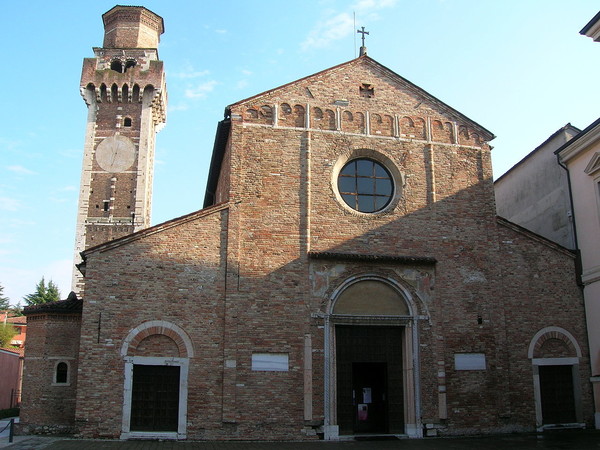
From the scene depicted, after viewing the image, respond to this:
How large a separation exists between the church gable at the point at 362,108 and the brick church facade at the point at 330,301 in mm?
47

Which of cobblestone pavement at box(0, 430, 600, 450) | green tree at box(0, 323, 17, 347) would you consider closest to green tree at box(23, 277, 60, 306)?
green tree at box(0, 323, 17, 347)

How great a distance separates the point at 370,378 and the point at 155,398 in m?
5.43

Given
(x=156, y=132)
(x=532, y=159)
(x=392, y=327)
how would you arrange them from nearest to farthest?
(x=392, y=327), (x=532, y=159), (x=156, y=132)

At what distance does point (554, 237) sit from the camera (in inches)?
716

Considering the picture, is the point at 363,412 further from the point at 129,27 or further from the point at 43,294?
the point at 43,294

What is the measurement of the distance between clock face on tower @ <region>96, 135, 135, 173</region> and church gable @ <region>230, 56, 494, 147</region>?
14.8 meters

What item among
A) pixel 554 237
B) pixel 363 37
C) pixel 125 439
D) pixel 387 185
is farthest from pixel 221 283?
pixel 554 237

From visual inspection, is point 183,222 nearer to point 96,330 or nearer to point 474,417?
point 96,330

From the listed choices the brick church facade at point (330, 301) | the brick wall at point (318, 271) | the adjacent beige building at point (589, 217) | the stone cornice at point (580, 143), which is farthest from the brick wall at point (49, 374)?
the stone cornice at point (580, 143)

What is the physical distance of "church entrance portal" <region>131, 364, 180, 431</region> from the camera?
1312 centimetres

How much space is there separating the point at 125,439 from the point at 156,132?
22.3m

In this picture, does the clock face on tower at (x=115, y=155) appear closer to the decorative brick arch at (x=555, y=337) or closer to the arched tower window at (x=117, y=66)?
the arched tower window at (x=117, y=66)

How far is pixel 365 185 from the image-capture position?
16.1 m

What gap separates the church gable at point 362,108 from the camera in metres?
15.8
